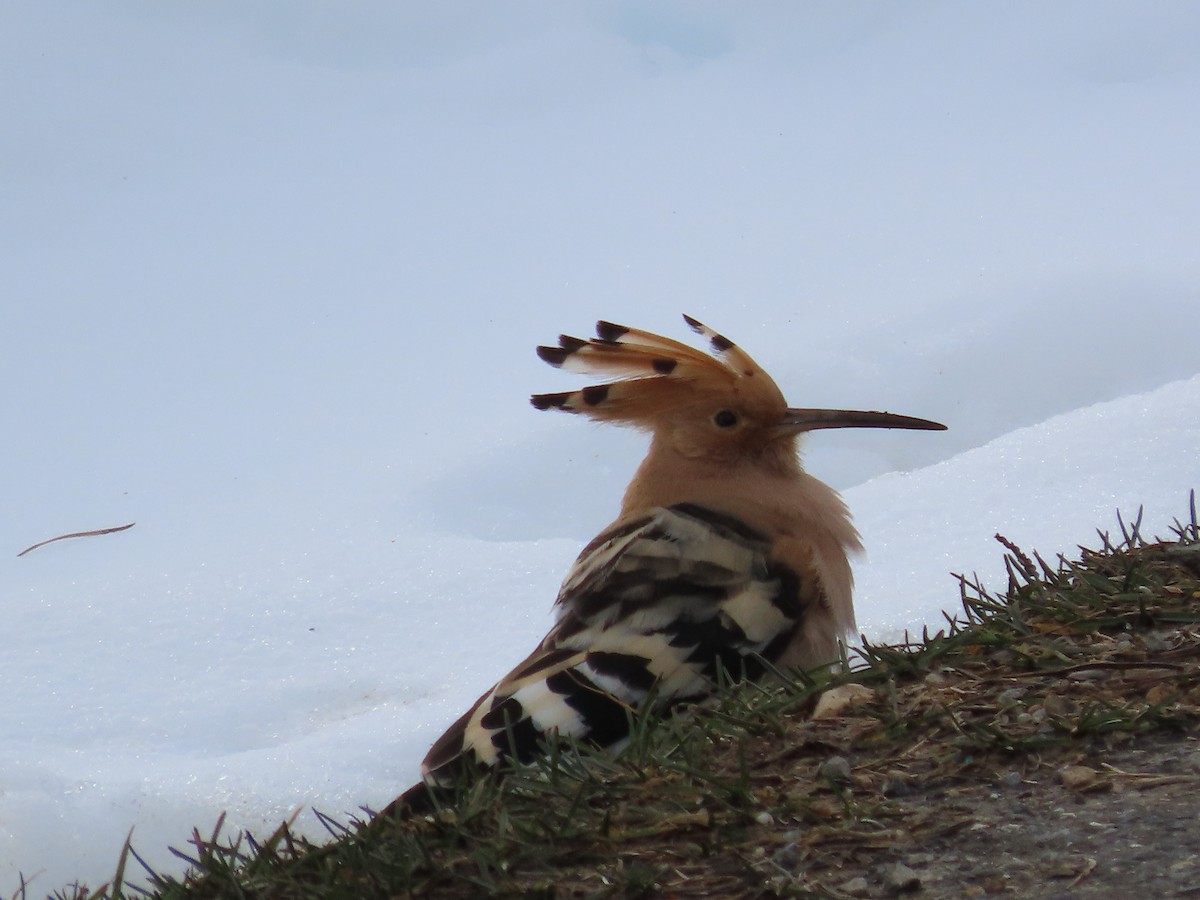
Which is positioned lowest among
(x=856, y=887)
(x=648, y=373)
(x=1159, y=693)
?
(x=856, y=887)

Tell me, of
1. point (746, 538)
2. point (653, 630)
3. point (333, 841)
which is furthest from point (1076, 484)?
point (333, 841)

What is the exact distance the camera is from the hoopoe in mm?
1893

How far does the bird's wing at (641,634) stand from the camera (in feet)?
6.07

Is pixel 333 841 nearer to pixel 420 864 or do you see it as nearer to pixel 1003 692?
pixel 420 864

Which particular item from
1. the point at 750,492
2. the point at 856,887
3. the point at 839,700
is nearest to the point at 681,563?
the point at 750,492

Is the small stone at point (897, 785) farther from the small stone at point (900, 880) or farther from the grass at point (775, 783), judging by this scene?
the small stone at point (900, 880)

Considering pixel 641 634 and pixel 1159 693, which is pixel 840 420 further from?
pixel 1159 693

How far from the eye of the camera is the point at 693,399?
2484mm

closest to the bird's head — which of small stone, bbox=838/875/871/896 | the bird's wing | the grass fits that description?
the bird's wing

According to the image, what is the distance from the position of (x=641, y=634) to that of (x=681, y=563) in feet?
0.58

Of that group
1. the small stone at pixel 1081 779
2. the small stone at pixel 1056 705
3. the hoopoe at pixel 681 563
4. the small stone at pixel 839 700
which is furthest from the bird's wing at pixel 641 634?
the small stone at pixel 1081 779

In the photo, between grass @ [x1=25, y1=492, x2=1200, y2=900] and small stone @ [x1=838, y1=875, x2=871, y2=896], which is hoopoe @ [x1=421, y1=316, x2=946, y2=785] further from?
small stone @ [x1=838, y1=875, x2=871, y2=896]

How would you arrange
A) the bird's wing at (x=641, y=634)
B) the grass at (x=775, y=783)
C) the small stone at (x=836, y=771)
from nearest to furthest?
the grass at (x=775, y=783) → the small stone at (x=836, y=771) → the bird's wing at (x=641, y=634)

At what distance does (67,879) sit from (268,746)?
1.82 feet
